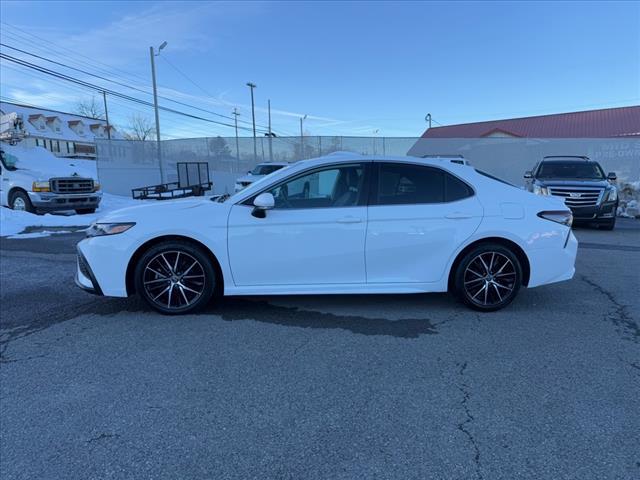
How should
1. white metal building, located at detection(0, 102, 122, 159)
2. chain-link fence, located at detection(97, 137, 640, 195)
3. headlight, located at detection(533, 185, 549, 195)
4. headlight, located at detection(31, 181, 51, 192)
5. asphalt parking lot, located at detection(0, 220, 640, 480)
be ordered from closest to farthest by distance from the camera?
1. asphalt parking lot, located at detection(0, 220, 640, 480)
2. headlight, located at detection(533, 185, 549, 195)
3. headlight, located at detection(31, 181, 51, 192)
4. chain-link fence, located at detection(97, 137, 640, 195)
5. white metal building, located at detection(0, 102, 122, 159)

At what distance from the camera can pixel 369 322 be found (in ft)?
14.0

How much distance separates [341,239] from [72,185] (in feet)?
43.0

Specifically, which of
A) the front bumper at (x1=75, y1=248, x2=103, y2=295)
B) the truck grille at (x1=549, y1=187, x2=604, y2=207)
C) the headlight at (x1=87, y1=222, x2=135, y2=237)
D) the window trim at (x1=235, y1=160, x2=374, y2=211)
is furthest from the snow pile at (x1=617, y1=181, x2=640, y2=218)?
the front bumper at (x1=75, y1=248, x2=103, y2=295)

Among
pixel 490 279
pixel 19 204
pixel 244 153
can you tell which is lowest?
pixel 490 279

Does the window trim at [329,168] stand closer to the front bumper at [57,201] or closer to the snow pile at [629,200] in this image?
the front bumper at [57,201]

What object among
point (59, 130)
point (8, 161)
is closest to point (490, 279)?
point (8, 161)

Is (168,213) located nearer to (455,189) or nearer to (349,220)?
(349,220)

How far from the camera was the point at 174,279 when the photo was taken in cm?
439

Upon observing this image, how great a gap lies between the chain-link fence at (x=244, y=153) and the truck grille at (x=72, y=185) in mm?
9368

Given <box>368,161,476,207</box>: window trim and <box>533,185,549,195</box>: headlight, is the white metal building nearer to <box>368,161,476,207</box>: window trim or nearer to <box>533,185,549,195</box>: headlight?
<box>533,185,549,195</box>: headlight

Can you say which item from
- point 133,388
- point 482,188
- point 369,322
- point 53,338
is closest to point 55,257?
point 53,338

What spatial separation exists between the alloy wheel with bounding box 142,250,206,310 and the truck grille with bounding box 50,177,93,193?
11696 mm

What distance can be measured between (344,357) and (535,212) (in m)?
2.61

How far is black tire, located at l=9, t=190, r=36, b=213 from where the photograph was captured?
13.7 meters
